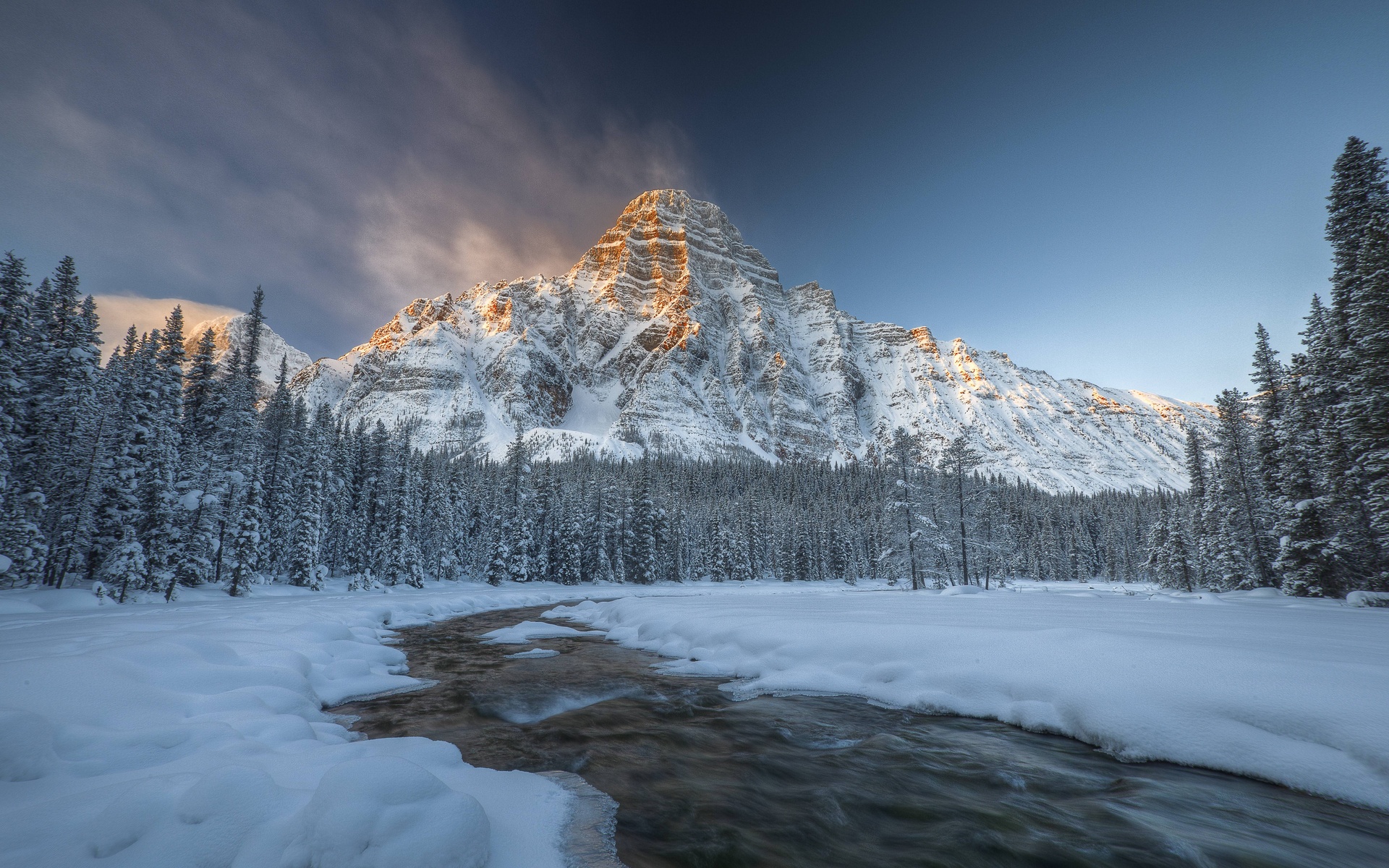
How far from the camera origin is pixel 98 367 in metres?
28.5

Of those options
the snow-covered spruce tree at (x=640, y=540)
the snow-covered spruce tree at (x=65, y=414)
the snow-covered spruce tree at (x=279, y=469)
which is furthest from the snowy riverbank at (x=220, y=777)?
the snow-covered spruce tree at (x=640, y=540)

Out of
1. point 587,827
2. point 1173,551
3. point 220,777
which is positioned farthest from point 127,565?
point 1173,551

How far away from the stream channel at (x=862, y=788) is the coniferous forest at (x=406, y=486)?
2222cm

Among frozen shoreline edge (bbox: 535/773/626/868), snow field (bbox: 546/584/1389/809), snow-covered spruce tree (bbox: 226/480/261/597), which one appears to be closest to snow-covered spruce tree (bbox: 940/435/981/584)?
snow field (bbox: 546/584/1389/809)

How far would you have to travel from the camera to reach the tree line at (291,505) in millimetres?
24609

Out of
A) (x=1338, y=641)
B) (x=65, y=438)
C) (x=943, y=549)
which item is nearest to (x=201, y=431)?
(x=65, y=438)

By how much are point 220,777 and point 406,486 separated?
4859 centimetres

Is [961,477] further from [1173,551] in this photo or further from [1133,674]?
[1133,674]

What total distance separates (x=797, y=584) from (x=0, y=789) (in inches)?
2887

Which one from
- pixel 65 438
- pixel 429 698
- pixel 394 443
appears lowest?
pixel 429 698

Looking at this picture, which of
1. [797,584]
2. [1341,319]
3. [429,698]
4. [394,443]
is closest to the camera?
[429,698]

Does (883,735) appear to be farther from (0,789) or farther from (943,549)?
(943,549)

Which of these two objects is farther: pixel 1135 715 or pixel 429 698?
pixel 429 698

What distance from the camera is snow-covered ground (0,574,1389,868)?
3.36 meters
